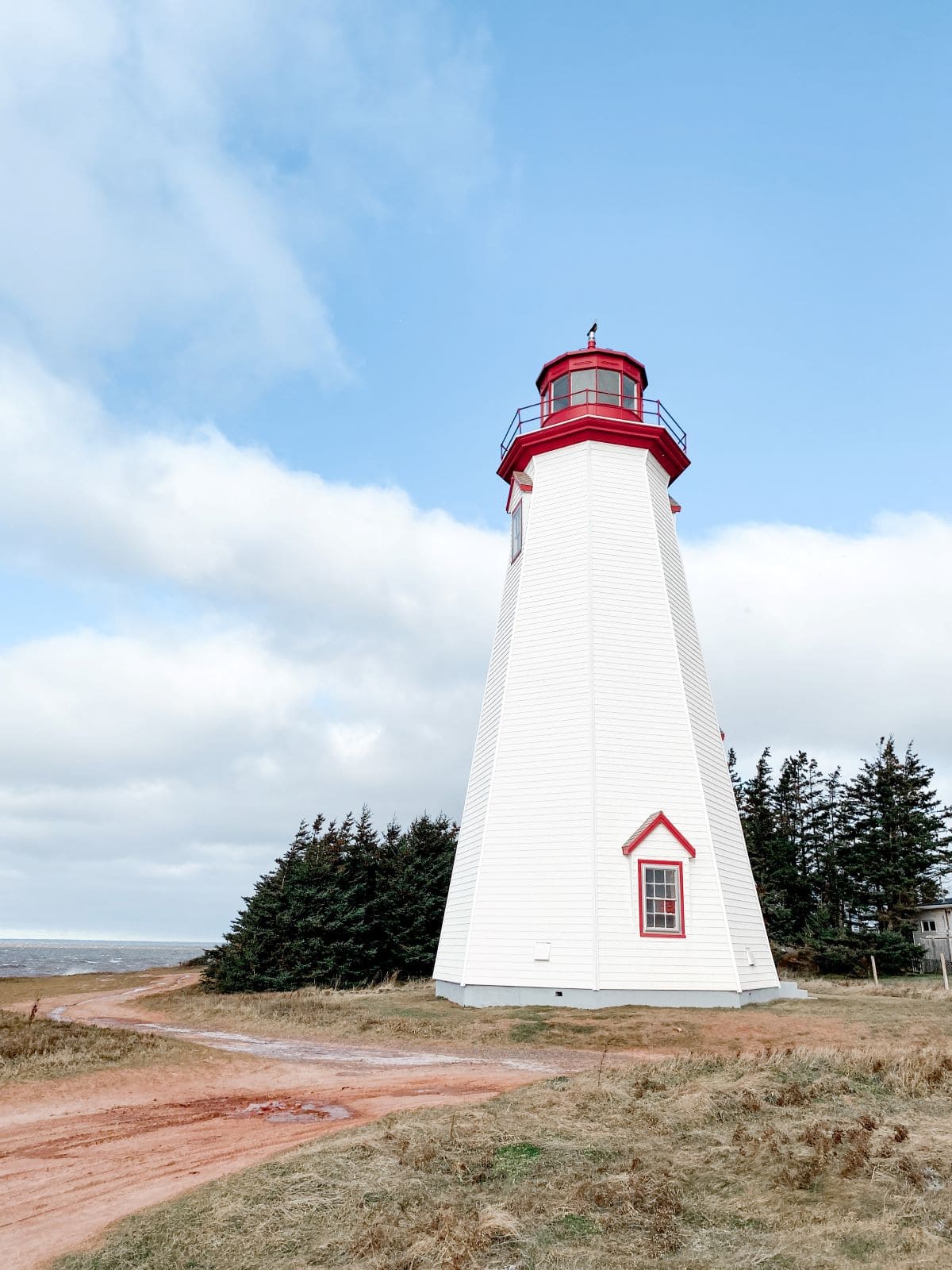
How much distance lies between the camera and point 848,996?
23344 mm

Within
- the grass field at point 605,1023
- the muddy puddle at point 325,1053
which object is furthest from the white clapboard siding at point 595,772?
the muddy puddle at point 325,1053

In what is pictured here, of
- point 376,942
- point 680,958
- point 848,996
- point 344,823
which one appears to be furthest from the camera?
point 344,823

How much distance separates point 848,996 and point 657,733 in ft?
29.7

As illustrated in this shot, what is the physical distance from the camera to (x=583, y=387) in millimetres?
25016

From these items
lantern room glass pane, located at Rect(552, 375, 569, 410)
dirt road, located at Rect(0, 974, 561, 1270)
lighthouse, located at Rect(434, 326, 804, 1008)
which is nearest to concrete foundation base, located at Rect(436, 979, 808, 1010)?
lighthouse, located at Rect(434, 326, 804, 1008)

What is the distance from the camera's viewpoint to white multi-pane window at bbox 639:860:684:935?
19656 mm

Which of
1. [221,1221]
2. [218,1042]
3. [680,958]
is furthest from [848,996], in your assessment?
[221,1221]

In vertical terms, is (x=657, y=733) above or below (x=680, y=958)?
above

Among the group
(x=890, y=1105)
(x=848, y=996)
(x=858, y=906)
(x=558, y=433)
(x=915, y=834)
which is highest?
(x=558, y=433)

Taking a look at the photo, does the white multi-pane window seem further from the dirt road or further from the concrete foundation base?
the dirt road

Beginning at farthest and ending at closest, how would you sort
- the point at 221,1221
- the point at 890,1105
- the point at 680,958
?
the point at 680,958 < the point at 890,1105 < the point at 221,1221

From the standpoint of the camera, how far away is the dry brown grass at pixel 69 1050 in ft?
40.0

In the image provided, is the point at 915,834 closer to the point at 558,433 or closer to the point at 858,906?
the point at 858,906

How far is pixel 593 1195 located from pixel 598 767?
576 inches
